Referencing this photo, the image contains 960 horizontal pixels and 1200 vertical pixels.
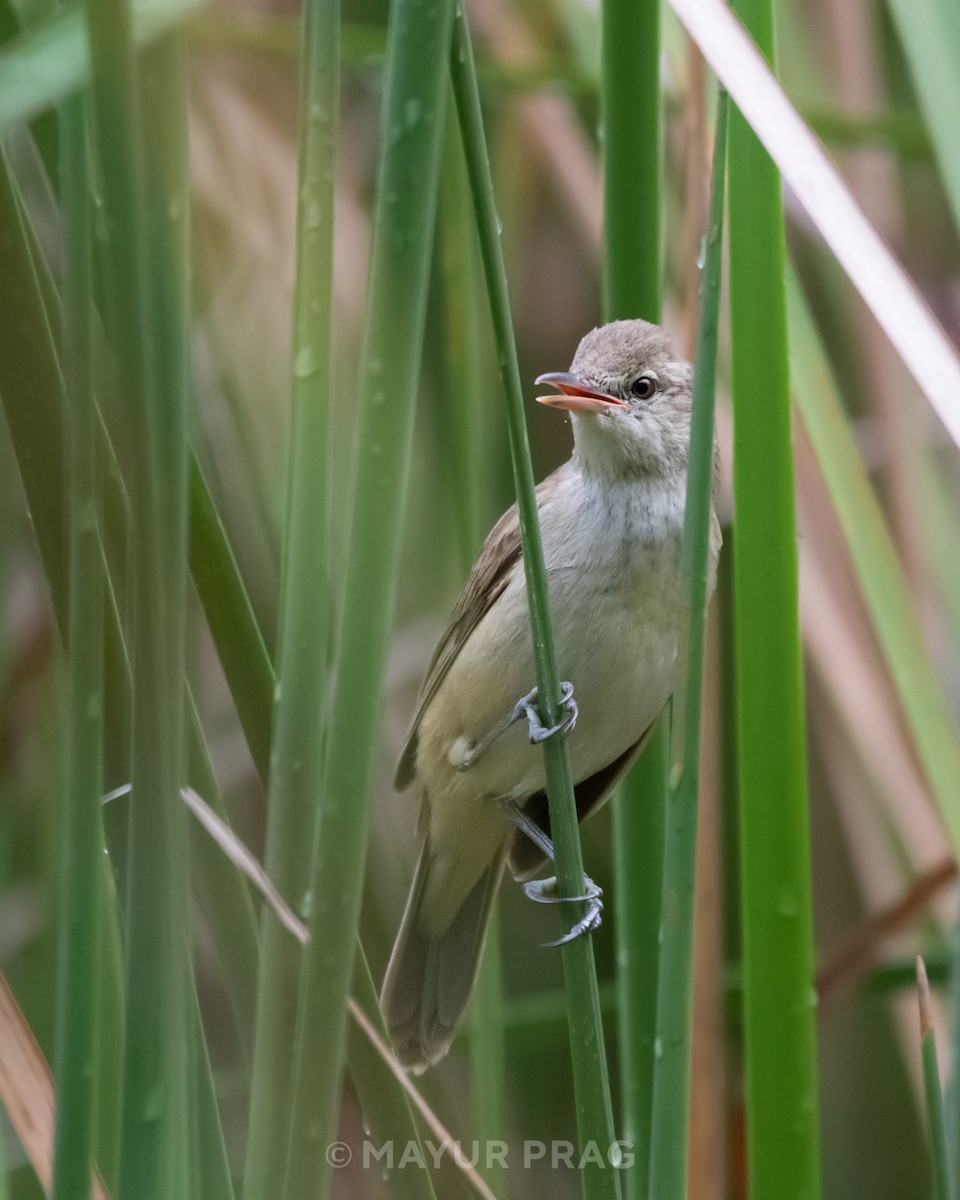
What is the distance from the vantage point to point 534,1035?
2.06m

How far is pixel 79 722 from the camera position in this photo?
3.00 feet

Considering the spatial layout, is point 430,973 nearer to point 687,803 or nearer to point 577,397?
point 577,397

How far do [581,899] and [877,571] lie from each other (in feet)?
1.89

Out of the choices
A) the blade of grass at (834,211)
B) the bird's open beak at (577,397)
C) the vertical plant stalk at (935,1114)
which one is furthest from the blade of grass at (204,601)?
the bird's open beak at (577,397)

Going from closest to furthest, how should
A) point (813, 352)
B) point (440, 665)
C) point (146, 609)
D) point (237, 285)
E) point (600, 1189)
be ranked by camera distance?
point (146, 609), point (600, 1189), point (813, 352), point (440, 665), point (237, 285)

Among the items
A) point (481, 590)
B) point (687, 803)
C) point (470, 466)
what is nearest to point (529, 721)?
point (481, 590)

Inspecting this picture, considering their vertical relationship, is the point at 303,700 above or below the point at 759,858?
above

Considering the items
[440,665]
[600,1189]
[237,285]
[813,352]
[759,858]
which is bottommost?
[600,1189]

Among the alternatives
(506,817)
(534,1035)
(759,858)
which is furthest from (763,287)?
(534,1035)

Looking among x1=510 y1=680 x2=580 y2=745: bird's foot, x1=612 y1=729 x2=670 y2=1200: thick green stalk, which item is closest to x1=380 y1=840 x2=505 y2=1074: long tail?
x1=510 y1=680 x2=580 y2=745: bird's foot

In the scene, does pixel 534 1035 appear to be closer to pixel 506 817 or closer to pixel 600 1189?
pixel 506 817

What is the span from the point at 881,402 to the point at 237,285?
117 cm

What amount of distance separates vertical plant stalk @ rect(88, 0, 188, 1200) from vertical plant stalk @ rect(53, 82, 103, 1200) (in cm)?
3

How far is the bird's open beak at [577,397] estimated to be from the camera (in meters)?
1.67
